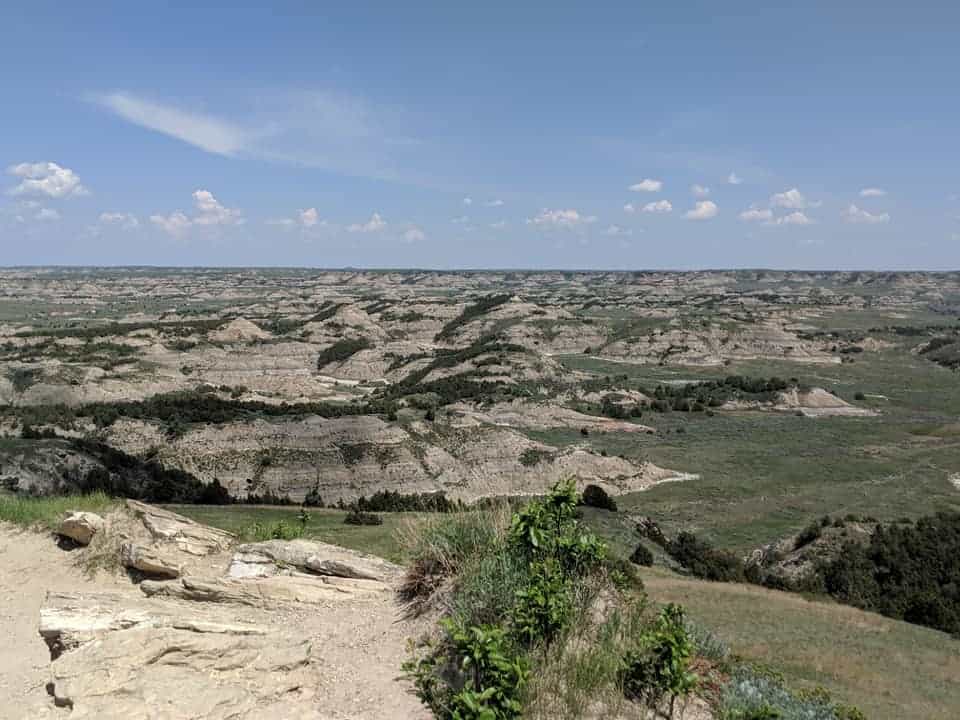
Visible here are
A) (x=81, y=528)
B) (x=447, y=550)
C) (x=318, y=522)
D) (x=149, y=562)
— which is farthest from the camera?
(x=318, y=522)

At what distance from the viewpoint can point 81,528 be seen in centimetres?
1168

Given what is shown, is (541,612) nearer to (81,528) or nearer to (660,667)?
(660,667)

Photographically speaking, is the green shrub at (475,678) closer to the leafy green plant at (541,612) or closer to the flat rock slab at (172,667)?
the leafy green plant at (541,612)

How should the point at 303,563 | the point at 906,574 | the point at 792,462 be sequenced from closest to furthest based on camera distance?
the point at 303,563
the point at 906,574
the point at 792,462

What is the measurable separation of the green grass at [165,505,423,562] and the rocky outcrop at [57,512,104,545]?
761 centimetres

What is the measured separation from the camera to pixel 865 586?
25.9m

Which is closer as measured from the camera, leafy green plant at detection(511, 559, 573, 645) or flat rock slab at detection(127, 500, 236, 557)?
leafy green plant at detection(511, 559, 573, 645)

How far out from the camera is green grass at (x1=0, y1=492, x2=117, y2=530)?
41.0ft

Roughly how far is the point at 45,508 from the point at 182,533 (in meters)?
3.31

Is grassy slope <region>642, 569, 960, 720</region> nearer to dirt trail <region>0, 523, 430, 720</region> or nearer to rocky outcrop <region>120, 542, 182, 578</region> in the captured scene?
dirt trail <region>0, 523, 430, 720</region>

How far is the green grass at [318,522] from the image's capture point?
21391mm

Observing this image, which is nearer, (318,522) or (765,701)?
(765,701)

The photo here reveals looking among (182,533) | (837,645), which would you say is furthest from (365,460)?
(182,533)

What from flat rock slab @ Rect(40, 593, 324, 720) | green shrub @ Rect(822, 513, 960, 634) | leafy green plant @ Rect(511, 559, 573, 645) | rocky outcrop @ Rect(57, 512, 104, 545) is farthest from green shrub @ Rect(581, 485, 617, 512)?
flat rock slab @ Rect(40, 593, 324, 720)
